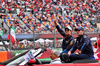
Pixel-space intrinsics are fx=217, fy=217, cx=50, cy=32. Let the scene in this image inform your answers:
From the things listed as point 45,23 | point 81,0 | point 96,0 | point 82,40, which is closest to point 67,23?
point 45,23

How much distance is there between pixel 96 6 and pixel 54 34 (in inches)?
729

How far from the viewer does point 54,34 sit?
34.3ft

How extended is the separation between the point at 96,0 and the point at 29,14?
11.3 m

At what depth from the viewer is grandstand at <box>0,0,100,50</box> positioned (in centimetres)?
2025

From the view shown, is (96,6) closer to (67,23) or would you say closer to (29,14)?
(67,23)

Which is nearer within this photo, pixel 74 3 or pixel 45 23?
pixel 45 23

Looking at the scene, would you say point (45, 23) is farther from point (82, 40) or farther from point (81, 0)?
point (82, 40)

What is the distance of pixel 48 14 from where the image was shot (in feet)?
75.5

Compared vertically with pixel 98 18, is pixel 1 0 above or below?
above

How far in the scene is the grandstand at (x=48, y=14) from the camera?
20250mm

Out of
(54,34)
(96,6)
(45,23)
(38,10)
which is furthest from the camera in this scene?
(96,6)

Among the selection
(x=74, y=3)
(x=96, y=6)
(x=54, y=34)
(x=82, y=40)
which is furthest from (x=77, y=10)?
(x=82, y=40)

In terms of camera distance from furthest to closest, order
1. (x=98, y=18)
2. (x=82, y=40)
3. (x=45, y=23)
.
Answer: (x=98, y=18), (x=45, y=23), (x=82, y=40)

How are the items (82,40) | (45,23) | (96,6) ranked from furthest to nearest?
(96,6) → (45,23) → (82,40)
